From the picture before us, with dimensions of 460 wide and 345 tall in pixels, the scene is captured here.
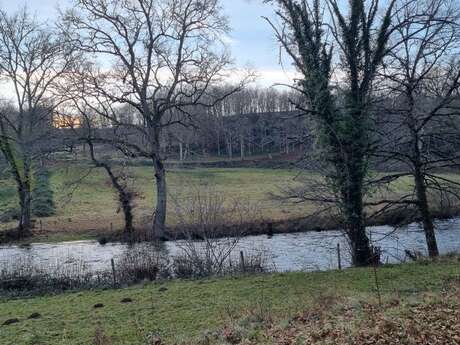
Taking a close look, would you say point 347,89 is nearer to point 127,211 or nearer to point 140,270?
point 140,270

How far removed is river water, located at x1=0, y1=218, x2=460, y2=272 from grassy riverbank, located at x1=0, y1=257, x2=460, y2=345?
5365mm

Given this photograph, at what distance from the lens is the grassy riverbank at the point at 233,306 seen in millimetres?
8805

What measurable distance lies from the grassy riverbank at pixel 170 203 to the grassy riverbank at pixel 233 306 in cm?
560

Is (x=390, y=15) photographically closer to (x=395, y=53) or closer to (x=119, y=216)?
(x=395, y=53)

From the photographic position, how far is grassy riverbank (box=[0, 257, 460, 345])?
28.9ft

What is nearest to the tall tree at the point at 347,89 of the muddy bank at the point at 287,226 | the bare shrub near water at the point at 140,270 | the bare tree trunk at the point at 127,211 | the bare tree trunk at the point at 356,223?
the bare tree trunk at the point at 356,223

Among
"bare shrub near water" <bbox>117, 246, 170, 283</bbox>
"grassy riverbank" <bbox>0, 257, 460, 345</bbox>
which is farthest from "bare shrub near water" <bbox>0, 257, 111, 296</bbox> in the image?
"grassy riverbank" <bbox>0, 257, 460, 345</bbox>

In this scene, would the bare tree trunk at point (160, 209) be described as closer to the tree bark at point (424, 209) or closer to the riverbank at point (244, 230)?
the riverbank at point (244, 230)

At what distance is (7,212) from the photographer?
4209 cm

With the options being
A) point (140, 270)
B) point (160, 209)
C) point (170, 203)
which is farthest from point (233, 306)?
point (170, 203)

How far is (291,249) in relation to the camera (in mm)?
26422

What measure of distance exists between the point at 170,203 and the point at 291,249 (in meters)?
20.5

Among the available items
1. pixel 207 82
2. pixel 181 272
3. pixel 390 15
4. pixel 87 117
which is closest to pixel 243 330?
pixel 181 272

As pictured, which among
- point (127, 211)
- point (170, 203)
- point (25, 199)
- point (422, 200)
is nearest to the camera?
point (422, 200)
